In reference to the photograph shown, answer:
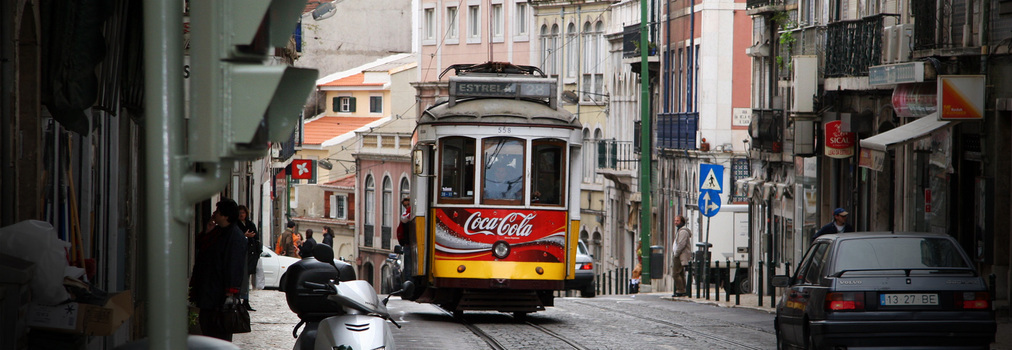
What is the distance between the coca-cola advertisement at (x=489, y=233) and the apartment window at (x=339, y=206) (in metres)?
55.0

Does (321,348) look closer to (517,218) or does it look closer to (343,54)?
(517,218)

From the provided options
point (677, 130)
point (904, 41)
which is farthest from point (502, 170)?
point (677, 130)

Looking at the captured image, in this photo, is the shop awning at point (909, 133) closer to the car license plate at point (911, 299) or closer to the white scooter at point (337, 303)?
the car license plate at point (911, 299)

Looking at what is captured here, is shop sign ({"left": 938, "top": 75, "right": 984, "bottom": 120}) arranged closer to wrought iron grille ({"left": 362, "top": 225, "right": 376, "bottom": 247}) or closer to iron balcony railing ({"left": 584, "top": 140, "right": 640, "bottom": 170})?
iron balcony railing ({"left": 584, "top": 140, "right": 640, "bottom": 170})

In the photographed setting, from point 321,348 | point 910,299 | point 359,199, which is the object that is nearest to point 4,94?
point 321,348

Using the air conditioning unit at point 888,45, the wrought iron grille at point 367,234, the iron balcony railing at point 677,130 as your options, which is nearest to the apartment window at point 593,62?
the iron balcony railing at point 677,130

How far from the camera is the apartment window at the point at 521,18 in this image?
65938mm

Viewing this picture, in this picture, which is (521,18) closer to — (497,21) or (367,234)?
(497,21)

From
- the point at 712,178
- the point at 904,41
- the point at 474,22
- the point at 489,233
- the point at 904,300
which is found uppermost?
the point at 474,22

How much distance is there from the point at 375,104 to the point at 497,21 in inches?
385

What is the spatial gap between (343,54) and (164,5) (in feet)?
246

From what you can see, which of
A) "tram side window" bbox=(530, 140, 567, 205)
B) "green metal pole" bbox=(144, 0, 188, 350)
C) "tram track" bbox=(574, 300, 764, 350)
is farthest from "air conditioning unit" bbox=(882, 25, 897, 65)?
"green metal pole" bbox=(144, 0, 188, 350)

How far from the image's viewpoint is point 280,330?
17.5 m

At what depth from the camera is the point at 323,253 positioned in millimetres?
8797
